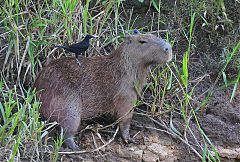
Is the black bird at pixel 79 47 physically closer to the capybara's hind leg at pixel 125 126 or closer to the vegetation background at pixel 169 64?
the vegetation background at pixel 169 64

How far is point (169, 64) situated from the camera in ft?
19.5

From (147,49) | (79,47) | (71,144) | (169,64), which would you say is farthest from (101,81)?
(169,64)

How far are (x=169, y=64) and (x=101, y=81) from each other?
781 millimetres

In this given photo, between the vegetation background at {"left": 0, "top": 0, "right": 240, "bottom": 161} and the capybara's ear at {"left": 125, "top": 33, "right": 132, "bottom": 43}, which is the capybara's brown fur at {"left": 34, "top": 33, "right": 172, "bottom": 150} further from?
the vegetation background at {"left": 0, "top": 0, "right": 240, "bottom": 161}

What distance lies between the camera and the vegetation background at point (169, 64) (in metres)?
5.55

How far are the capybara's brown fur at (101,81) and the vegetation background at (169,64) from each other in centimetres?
17

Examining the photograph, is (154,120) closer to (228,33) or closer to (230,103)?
(230,103)

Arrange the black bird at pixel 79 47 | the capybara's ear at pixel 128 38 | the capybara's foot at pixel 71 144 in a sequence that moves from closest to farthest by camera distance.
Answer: the capybara's foot at pixel 71 144
the black bird at pixel 79 47
the capybara's ear at pixel 128 38

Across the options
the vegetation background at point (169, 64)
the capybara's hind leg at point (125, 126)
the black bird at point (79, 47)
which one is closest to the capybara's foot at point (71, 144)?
the vegetation background at point (169, 64)

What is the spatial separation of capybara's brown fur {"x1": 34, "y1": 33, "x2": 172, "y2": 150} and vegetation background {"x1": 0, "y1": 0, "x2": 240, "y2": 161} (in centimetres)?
17

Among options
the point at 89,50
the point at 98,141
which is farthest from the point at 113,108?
the point at 89,50

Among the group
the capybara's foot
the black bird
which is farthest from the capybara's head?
the capybara's foot

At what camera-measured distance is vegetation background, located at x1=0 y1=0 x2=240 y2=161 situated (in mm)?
5547

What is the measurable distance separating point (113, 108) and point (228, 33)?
1575mm
